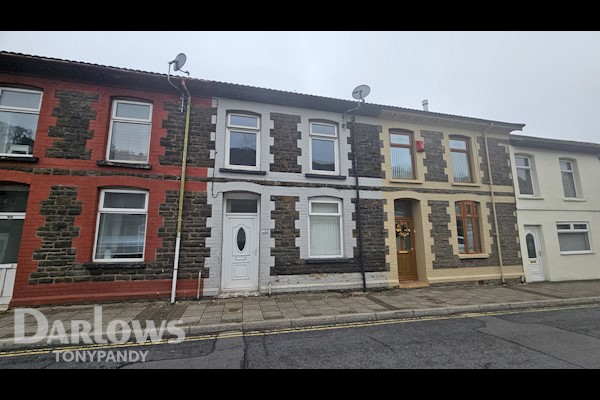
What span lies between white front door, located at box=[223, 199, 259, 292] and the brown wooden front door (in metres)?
5.54

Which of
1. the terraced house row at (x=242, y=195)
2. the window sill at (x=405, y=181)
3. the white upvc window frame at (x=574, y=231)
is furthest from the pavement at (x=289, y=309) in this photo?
the window sill at (x=405, y=181)

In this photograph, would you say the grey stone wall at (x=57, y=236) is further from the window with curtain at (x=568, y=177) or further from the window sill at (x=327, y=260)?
the window with curtain at (x=568, y=177)

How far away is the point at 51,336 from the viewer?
5020 millimetres

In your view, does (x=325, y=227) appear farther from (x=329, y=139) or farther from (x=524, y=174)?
(x=524, y=174)

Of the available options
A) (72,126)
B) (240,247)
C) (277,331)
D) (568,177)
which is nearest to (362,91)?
(240,247)

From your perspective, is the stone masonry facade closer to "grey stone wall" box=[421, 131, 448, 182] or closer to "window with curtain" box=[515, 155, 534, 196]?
"grey stone wall" box=[421, 131, 448, 182]

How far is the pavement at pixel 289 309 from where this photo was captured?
18.5 feet

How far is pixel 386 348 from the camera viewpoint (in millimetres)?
4602

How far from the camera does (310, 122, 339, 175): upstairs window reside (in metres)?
9.78

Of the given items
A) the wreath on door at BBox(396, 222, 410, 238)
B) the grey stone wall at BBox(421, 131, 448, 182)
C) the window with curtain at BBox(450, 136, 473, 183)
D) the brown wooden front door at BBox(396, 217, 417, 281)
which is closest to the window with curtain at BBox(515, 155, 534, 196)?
the window with curtain at BBox(450, 136, 473, 183)

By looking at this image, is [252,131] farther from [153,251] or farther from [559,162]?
[559,162]

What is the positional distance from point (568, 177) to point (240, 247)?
624 inches
